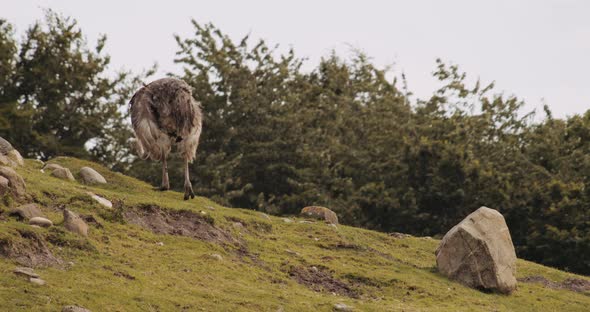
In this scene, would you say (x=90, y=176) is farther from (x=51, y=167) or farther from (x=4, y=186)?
(x=4, y=186)

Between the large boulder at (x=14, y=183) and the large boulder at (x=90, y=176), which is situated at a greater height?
the large boulder at (x=90, y=176)

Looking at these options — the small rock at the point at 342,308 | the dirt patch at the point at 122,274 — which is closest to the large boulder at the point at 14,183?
the dirt patch at the point at 122,274

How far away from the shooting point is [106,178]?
68.0 feet

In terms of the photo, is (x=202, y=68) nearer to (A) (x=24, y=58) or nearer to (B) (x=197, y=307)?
(A) (x=24, y=58)

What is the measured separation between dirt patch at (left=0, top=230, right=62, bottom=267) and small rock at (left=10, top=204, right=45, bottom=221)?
0.99m

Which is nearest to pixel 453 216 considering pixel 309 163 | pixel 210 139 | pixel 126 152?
pixel 309 163

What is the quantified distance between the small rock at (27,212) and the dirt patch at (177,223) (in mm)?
2123

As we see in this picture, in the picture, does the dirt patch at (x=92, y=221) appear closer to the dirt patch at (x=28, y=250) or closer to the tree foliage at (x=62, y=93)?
the dirt patch at (x=28, y=250)

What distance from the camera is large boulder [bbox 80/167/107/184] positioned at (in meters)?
19.7

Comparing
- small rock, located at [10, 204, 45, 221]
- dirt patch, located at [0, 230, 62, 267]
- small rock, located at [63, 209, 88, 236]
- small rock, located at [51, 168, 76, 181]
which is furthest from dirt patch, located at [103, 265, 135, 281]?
small rock, located at [51, 168, 76, 181]

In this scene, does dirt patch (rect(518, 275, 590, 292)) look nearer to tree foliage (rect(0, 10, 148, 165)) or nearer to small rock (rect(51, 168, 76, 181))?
small rock (rect(51, 168, 76, 181))

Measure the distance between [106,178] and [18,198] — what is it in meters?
6.06

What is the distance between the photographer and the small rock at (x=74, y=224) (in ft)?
45.3

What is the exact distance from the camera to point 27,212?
45.5 feet
